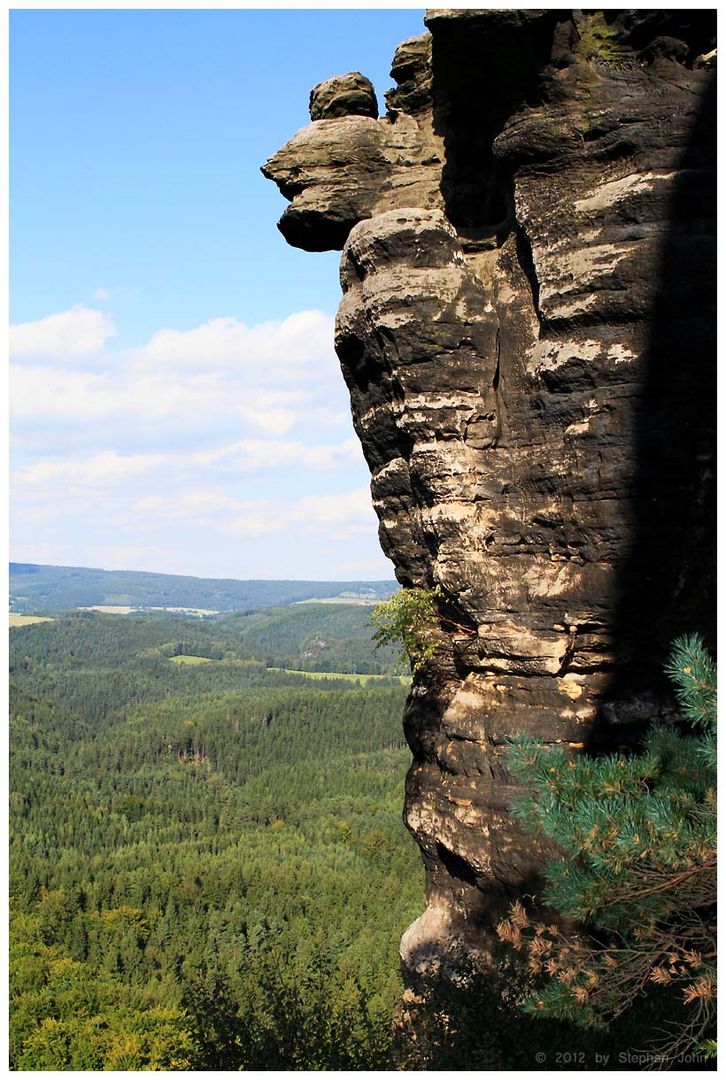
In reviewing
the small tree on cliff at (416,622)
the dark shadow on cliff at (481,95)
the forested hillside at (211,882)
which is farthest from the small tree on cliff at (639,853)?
the dark shadow on cliff at (481,95)

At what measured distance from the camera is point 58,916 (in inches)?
2662

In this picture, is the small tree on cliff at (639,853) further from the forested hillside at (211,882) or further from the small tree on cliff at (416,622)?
the forested hillside at (211,882)

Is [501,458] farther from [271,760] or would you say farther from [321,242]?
[271,760]

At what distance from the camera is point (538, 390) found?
11.8 m

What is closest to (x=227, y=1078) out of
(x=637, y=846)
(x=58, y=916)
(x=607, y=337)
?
(x=637, y=846)

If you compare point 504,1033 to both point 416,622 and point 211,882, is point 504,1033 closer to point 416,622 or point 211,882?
point 416,622

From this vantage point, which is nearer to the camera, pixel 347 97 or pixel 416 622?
pixel 416 622

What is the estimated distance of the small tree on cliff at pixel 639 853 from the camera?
616cm

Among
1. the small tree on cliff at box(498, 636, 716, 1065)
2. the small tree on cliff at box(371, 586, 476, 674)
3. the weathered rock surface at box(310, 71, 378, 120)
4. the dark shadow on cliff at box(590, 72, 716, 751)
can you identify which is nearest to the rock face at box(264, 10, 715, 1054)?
the dark shadow on cliff at box(590, 72, 716, 751)

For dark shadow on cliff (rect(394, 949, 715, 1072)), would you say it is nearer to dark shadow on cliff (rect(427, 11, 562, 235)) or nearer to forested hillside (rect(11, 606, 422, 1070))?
forested hillside (rect(11, 606, 422, 1070))

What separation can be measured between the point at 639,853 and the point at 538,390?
696cm

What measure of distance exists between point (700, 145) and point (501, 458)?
4.38 m

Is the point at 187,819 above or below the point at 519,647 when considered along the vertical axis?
below

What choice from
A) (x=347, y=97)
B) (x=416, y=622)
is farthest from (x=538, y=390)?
(x=347, y=97)
